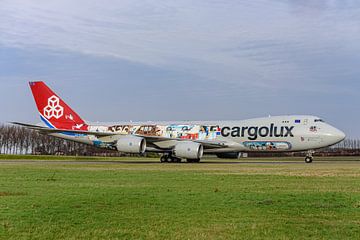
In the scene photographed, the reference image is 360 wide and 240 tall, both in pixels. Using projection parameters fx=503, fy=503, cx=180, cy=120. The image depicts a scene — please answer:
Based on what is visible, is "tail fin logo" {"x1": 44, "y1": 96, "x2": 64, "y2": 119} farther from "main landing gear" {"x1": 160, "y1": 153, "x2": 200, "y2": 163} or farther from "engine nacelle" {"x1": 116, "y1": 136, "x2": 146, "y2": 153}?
"main landing gear" {"x1": 160, "y1": 153, "x2": 200, "y2": 163}

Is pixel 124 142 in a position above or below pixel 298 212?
above

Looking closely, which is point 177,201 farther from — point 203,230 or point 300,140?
point 300,140

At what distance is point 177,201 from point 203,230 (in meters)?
3.76

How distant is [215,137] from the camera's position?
1748 inches

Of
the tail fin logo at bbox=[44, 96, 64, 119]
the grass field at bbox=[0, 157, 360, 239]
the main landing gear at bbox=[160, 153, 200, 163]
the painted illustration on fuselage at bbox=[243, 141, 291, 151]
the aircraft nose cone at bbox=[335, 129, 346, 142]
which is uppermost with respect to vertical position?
the tail fin logo at bbox=[44, 96, 64, 119]

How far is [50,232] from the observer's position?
812cm

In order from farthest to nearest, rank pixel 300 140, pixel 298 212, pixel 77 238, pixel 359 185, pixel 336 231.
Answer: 1. pixel 300 140
2. pixel 359 185
3. pixel 298 212
4. pixel 336 231
5. pixel 77 238

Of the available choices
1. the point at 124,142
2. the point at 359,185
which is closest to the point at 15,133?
the point at 124,142

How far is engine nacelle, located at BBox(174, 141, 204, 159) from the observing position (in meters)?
41.7

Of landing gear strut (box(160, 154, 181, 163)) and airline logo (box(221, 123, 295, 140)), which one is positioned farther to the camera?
landing gear strut (box(160, 154, 181, 163))

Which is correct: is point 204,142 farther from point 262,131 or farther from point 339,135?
point 339,135

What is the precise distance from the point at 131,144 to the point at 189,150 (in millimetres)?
4894

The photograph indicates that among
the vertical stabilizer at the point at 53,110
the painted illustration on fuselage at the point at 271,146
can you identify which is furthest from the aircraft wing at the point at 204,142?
the vertical stabilizer at the point at 53,110

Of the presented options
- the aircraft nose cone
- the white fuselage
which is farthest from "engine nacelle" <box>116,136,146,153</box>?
the aircraft nose cone
